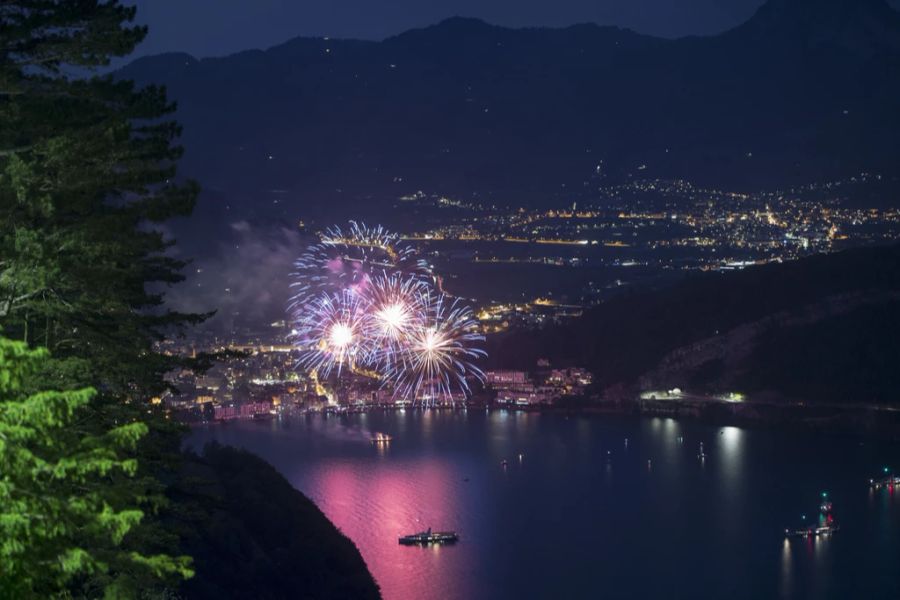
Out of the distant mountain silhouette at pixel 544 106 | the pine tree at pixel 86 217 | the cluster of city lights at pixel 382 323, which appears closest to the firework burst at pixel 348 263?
the cluster of city lights at pixel 382 323

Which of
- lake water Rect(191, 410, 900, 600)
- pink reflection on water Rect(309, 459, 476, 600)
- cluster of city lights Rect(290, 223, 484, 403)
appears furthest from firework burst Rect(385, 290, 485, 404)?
pink reflection on water Rect(309, 459, 476, 600)

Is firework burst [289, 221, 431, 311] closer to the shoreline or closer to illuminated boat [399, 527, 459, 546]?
the shoreline

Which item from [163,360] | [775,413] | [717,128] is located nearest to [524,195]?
[717,128]

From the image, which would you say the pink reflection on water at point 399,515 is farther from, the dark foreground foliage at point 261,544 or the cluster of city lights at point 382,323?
the cluster of city lights at point 382,323

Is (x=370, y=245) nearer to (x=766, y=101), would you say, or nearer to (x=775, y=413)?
(x=775, y=413)

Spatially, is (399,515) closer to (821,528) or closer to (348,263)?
(821,528)
